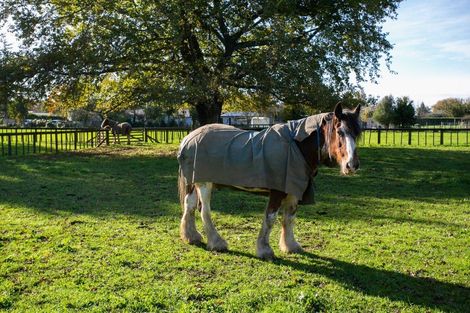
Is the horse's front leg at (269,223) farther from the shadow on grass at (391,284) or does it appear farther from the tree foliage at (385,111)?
the tree foliage at (385,111)

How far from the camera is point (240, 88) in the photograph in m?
20.2

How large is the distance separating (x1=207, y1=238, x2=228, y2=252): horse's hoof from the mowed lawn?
121 mm

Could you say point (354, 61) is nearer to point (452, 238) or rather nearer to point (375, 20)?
point (375, 20)

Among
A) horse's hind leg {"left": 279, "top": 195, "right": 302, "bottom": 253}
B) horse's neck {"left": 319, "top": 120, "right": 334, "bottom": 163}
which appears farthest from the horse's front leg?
horse's neck {"left": 319, "top": 120, "right": 334, "bottom": 163}

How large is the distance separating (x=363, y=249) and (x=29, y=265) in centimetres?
445

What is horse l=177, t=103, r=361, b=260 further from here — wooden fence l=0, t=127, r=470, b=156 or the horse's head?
wooden fence l=0, t=127, r=470, b=156

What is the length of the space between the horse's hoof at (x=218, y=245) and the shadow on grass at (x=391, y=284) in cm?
77

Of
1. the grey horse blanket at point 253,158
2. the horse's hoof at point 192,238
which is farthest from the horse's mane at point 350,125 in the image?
the horse's hoof at point 192,238

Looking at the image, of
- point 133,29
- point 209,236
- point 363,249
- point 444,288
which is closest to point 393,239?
point 363,249

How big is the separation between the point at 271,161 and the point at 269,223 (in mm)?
856

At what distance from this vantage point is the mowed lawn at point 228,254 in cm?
442

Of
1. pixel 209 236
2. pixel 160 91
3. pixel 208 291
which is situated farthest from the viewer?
pixel 160 91

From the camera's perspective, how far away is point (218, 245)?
607cm

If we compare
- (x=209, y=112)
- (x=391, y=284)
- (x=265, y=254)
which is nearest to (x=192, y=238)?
(x=265, y=254)
